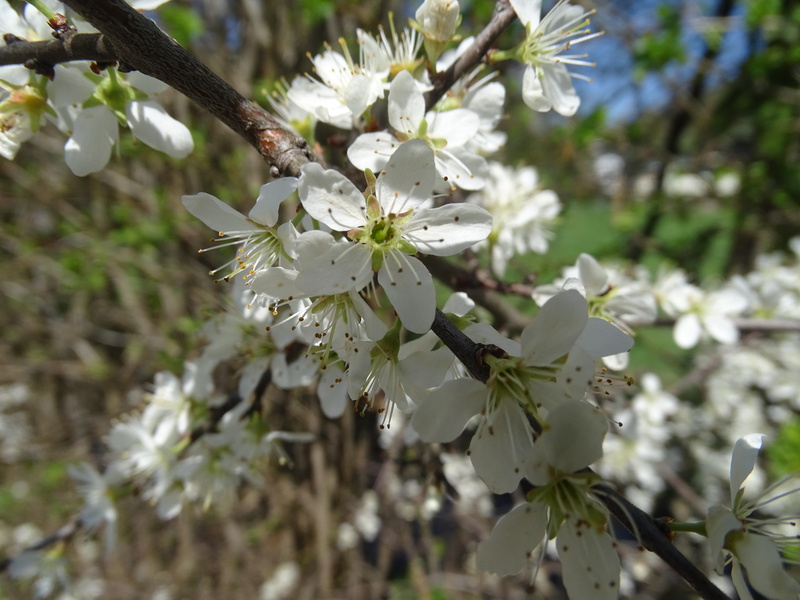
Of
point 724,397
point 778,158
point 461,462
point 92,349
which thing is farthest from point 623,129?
point 92,349

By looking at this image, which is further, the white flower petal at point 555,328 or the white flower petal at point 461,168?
the white flower petal at point 461,168

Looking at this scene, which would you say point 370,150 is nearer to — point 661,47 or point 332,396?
point 332,396

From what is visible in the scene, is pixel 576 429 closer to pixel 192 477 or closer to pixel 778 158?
pixel 192 477

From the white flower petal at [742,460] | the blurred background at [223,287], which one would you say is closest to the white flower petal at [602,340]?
the white flower petal at [742,460]

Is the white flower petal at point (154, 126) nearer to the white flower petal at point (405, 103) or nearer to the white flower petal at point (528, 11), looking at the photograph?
the white flower petal at point (405, 103)

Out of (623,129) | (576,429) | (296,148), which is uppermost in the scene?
(296,148)

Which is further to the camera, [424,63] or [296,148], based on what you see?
[424,63]

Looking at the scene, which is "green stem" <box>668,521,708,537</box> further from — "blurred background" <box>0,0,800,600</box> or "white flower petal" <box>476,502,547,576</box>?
"blurred background" <box>0,0,800,600</box>

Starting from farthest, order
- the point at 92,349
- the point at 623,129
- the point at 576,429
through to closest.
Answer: the point at 92,349 < the point at 623,129 < the point at 576,429
